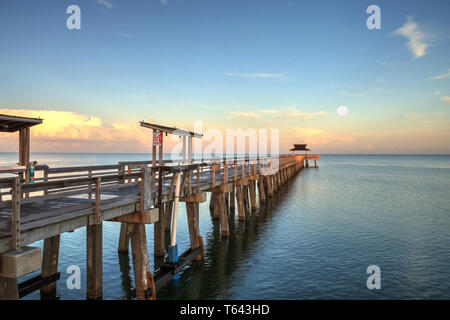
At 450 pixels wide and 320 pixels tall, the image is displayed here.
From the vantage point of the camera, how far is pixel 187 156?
14.2 m

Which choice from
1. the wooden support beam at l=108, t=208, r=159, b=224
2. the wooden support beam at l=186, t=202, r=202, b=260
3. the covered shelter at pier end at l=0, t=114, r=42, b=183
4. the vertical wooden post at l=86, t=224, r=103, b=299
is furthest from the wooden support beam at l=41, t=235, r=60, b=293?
the wooden support beam at l=186, t=202, r=202, b=260

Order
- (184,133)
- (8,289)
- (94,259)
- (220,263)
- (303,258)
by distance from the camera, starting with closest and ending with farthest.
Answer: (8,289)
(94,259)
(220,263)
(184,133)
(303,258)

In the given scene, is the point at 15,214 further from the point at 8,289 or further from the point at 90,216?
the point at 90,216

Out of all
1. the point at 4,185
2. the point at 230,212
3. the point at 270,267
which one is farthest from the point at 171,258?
the point at 230,212

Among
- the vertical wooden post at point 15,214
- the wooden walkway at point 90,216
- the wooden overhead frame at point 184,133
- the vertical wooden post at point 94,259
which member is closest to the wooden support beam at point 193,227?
the wooden walkway at point 90,216

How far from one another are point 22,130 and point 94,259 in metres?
4.22

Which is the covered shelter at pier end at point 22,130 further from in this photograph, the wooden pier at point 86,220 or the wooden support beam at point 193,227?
the wooden support beam at point 193,227

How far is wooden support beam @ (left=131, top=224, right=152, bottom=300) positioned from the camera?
8061 millimetres

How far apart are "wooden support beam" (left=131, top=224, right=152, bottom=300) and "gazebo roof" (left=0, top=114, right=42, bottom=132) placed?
4069mm

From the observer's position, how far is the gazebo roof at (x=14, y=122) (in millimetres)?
7689

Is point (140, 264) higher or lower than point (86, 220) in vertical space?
lower

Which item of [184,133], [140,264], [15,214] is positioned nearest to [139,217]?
[140,264]

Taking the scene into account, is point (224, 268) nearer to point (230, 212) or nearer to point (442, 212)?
point (230, 212)

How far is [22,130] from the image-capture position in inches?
340
